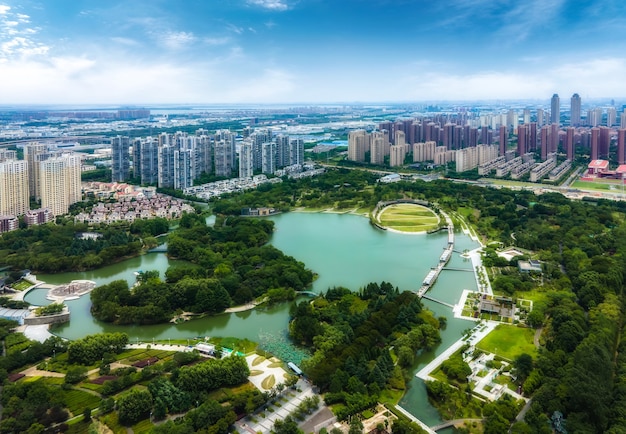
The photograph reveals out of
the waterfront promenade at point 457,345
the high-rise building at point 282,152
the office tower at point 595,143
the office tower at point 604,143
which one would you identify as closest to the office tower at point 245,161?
the high-rise building at point 282,152

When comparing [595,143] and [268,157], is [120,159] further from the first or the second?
[595,143]

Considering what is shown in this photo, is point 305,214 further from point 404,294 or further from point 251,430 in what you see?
point 251,430

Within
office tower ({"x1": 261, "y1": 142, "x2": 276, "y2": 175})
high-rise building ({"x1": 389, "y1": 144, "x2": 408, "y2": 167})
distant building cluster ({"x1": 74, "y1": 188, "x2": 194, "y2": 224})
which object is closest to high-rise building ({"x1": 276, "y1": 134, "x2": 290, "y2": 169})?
office tower ({"x1": 261, "y1": 142, "x2": 276, "y2": 175})

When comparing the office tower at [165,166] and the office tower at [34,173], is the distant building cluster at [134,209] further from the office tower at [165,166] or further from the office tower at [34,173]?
the office tower at [34,173]

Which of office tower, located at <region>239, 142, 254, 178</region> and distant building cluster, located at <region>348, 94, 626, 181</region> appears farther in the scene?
distant building cluster, located at <region>348, 94, 626, 181</region>

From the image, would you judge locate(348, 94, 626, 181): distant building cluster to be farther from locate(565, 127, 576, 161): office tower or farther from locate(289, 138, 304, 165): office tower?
locate(289, 138, 304, 165): office tower

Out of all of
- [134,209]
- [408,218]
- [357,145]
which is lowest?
[408,218]

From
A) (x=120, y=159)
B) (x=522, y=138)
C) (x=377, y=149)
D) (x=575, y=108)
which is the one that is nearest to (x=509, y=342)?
(x=120, y=159)
